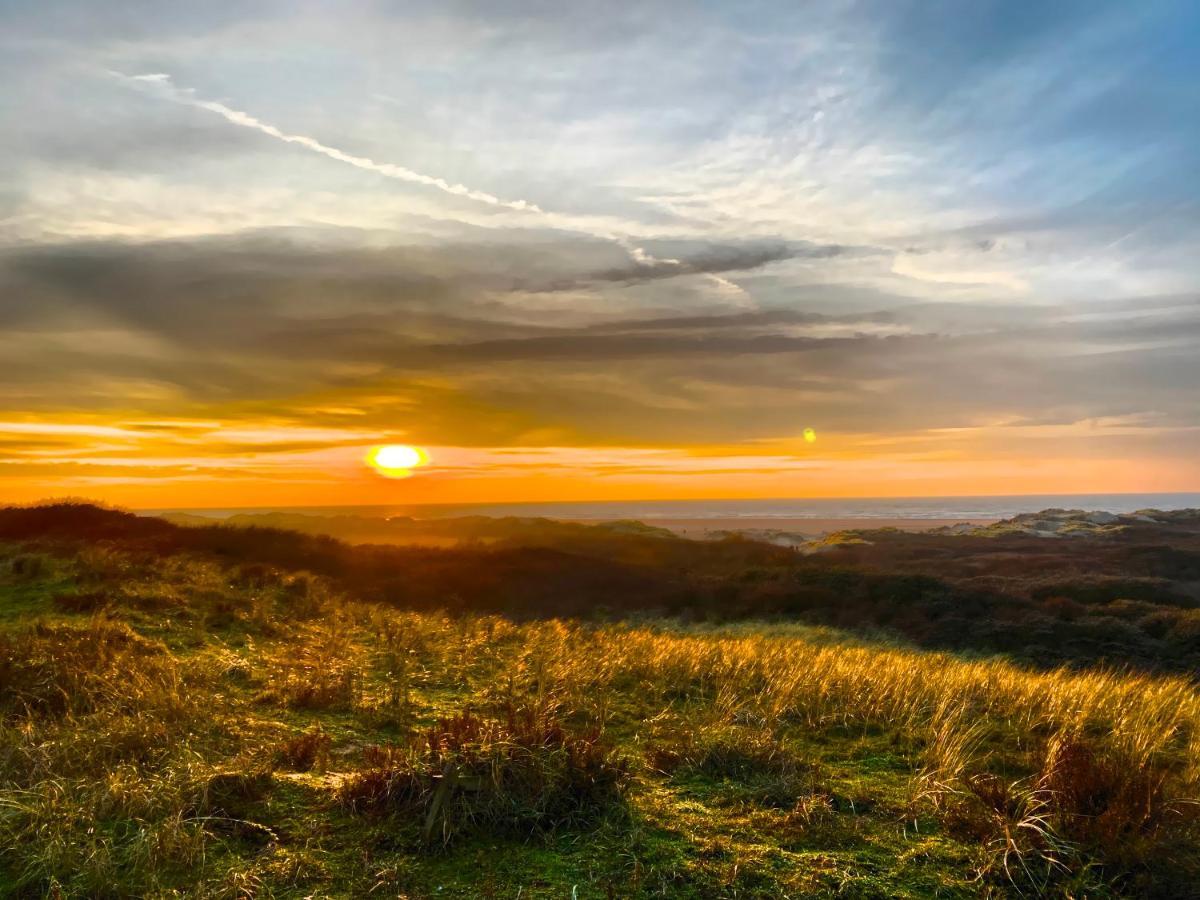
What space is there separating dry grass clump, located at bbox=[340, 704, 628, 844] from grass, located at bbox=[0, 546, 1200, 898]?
0.02 m

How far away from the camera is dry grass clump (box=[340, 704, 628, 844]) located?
224 inches

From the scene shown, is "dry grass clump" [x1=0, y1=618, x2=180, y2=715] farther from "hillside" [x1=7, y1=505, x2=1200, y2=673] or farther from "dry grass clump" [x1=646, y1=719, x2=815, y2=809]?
"hillside" [x1=7, y1=505, x2=1200, y2=673]

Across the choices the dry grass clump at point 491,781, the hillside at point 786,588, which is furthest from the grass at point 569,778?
the hillside at point 786,588

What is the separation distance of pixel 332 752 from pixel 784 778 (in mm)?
4303

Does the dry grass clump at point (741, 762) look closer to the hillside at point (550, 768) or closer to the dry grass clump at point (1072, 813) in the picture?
the hillside at point (550, 768)

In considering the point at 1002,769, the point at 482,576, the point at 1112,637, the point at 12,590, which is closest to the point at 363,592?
the point at 482,576

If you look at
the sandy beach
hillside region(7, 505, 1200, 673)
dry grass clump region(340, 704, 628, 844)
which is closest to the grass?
dry grass clump region(340, 704, 628, 844)

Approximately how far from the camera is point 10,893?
455 cm

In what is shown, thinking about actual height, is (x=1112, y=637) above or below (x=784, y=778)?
below

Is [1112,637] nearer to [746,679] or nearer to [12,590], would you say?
→ [746,679]

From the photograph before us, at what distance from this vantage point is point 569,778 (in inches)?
240

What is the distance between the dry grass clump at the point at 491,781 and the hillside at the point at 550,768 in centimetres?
2

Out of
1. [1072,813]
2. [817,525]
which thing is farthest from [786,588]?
[817,525]

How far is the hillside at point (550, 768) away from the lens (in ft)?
16.5
